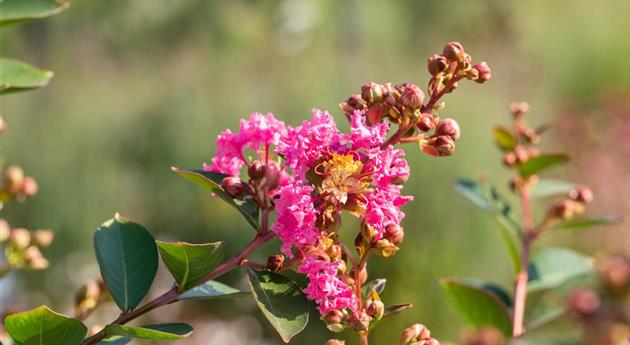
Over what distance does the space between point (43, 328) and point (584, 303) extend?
0.26 meters

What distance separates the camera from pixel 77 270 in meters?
3.13

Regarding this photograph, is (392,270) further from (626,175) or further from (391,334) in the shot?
(626,175)

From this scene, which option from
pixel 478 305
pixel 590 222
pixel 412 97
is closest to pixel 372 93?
pixel 412 97

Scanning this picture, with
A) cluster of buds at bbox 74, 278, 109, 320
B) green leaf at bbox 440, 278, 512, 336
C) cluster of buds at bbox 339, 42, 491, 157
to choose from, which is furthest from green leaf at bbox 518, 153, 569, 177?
cluster of buds at bbox 74, 278, 109, 320

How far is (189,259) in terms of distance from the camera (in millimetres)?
408

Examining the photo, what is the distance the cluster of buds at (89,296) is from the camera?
57 cm

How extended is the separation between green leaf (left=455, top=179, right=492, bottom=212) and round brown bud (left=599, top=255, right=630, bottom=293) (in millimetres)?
434

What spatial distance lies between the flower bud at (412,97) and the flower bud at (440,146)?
26mm

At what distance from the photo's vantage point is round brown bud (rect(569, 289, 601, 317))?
22cm

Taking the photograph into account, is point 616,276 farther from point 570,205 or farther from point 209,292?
point 570,205

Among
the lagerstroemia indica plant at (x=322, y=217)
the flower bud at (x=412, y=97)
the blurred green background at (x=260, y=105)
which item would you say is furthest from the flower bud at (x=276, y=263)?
the blurred green background at (x=260, y=105)

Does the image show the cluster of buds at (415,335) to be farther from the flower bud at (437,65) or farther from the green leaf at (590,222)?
the green leaf at (590,222)

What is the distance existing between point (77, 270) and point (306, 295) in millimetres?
2874

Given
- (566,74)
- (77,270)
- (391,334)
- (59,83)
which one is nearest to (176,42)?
(59,83)
